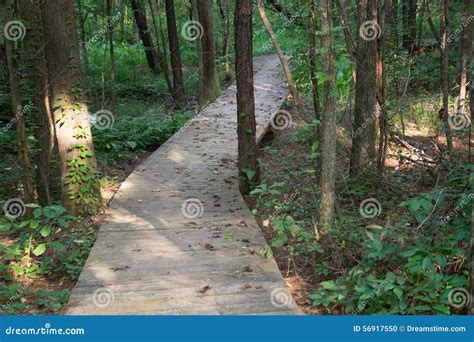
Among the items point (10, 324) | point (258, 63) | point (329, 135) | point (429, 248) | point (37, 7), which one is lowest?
point (258, 63)

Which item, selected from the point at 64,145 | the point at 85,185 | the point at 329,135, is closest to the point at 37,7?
the point at 64,145

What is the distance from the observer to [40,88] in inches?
313

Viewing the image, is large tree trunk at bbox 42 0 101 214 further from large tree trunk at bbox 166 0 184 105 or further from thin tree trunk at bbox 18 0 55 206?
large tree trunk at bbox 166 0 184 105

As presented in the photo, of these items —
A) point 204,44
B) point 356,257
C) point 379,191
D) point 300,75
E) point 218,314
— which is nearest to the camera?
point 218,314

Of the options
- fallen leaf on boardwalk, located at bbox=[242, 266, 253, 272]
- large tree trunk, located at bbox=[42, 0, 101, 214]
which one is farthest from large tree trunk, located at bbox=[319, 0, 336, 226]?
large tree trunk, located at bbox=[42, 0, 101, 214]

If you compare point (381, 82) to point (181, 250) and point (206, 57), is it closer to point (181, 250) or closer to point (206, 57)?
point (181, 250)

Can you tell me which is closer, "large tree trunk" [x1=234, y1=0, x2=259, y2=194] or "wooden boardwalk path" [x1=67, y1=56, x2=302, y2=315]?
"wooden boardwalk path" [x1=67, y1=56, x2=302, y2=315]

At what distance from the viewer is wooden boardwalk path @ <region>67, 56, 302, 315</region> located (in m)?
4.86

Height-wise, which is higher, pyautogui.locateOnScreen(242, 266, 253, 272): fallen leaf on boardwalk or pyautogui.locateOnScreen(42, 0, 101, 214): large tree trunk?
pyautogui.locateOnScreen(42, 0, 101, 214): large tree trunk

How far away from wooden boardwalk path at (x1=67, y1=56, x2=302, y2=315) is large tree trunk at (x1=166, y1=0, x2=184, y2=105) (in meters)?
6.59

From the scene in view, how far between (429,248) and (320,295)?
1121 millimetres

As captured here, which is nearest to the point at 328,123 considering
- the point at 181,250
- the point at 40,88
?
the point at 181,250

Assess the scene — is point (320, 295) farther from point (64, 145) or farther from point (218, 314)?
point (64, 145)

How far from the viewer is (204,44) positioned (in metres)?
15.6
